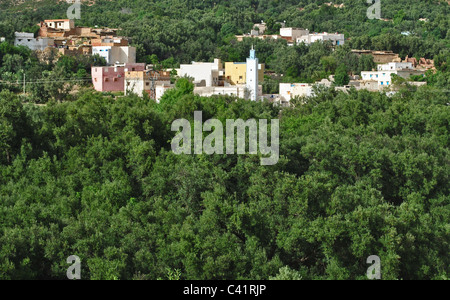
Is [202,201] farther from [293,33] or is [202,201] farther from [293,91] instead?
[293,33]

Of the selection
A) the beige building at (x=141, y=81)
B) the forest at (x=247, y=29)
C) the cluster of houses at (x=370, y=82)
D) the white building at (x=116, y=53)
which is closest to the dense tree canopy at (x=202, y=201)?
the beige building at (x=141, y=81)

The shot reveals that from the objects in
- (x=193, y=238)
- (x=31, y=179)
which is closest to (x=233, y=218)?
(x=193, y=238)

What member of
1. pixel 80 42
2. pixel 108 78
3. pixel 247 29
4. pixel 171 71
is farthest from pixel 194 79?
pixel 247 29

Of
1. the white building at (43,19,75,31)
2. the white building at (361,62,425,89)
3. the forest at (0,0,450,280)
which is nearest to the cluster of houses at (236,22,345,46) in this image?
the white building at (361,62,425,89)

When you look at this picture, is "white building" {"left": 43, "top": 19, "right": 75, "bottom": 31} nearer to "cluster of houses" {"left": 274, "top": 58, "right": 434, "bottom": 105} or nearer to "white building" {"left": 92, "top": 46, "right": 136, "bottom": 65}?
"white building" {"left": 92, "top": 46, "right": 136, "bottom": 65}

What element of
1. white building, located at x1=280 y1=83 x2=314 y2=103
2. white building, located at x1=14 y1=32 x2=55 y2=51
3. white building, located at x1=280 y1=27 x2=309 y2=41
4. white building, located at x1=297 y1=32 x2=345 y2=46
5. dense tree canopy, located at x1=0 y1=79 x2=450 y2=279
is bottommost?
dense tree canopy, located at x1=0 y1=79 x2=450 y2=279

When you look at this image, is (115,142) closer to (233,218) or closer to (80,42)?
(233,218)
